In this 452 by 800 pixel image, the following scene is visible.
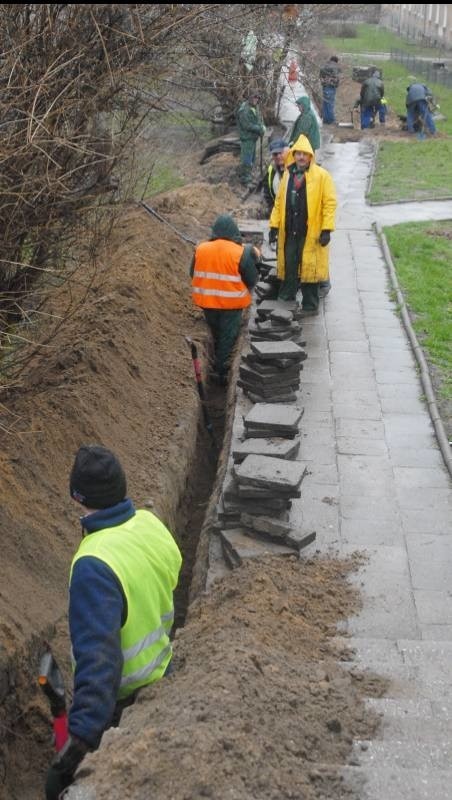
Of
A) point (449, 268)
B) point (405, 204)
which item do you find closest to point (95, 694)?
point (449, 268)

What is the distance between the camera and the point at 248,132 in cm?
1969

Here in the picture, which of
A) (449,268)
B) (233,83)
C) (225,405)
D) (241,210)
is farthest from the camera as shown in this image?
(241,210)

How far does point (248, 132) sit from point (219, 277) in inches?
369

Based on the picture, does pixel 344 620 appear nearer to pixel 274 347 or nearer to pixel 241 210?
pixel 274 347

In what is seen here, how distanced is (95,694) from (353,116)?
28.4 metres

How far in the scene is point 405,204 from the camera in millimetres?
19312

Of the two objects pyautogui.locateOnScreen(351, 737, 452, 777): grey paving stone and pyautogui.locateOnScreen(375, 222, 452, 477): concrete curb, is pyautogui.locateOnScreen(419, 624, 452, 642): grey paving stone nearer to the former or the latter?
pyautogui.locateOnScreen(351, 737, 452, 777): grey paving stone

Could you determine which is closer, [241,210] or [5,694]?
[5,694]

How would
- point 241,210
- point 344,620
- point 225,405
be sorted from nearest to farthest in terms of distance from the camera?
point 344,620, point 225,405, point 241,210

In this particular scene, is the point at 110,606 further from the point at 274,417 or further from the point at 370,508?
the point at 274,417

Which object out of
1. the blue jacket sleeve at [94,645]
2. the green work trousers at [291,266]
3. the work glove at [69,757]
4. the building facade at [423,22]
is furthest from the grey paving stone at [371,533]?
the building facade at [423,22]

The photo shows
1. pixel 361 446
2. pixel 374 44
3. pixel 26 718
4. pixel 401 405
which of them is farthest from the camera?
pixel 374 44

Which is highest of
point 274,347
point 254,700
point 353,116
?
point 254,700

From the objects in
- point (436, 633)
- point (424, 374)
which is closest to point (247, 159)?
point (424, 374)
